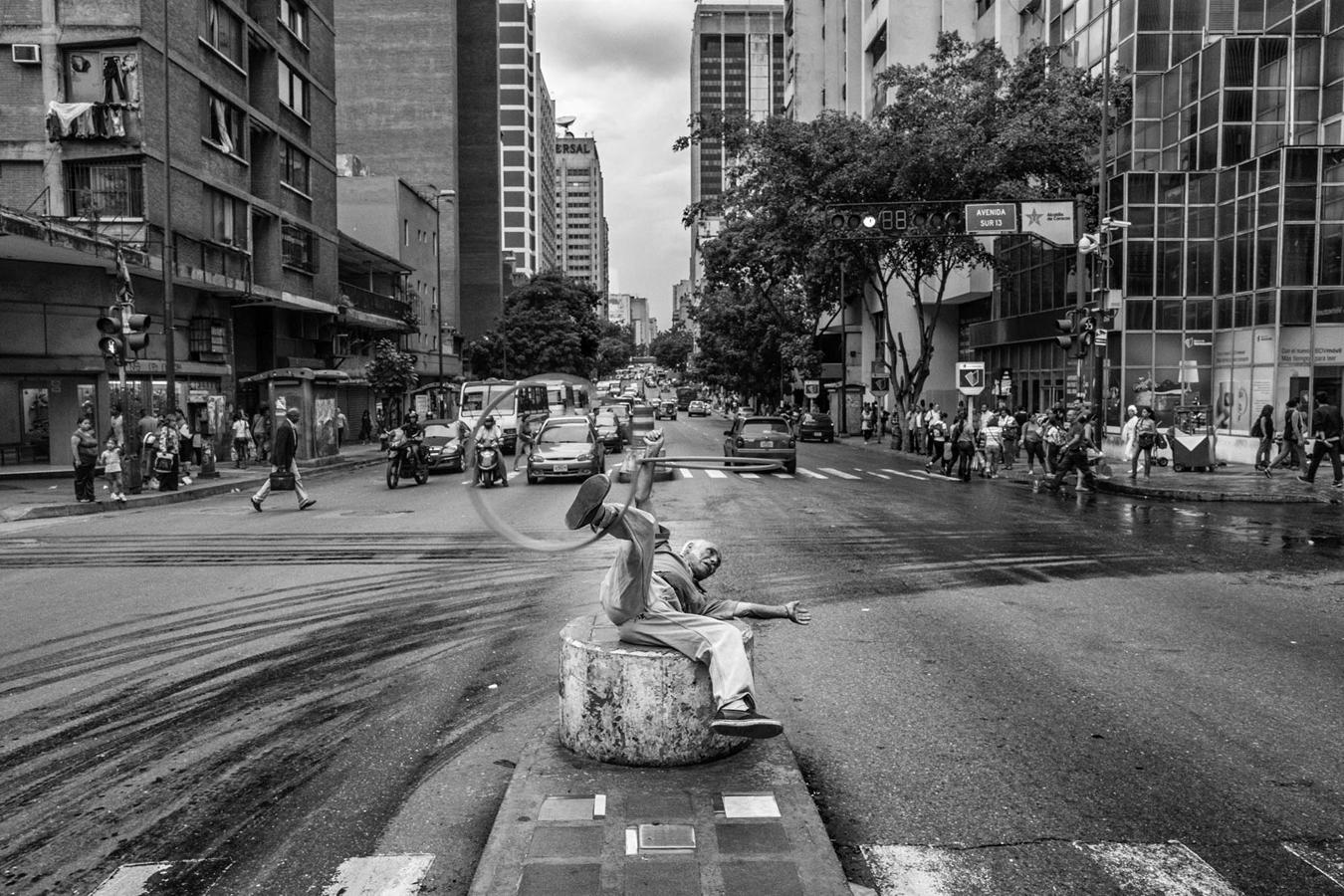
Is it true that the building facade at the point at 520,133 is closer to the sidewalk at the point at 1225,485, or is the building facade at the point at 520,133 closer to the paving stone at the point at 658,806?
the sidewalk at the point at 1225,485

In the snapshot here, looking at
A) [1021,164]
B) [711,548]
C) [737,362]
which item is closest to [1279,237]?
[1021,164]

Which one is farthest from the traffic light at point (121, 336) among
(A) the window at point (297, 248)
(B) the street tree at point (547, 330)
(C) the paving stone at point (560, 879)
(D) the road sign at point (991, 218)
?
(B) the street tree at point (547, 330)

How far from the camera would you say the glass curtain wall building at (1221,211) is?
28.2 meters

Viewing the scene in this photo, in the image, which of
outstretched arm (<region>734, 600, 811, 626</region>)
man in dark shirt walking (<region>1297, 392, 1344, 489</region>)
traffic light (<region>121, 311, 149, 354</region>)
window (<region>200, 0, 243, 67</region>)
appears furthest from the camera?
window (<region>200, 0, 243, 67</region>)

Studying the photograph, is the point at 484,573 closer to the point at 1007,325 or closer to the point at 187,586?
the point at 187,586

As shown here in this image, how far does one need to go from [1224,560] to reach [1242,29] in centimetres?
2975

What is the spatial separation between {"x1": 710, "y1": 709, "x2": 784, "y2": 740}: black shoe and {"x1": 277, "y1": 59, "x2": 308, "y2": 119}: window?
39.0 m

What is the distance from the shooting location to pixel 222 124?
33.3 meters

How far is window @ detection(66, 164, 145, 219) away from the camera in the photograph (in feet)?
92.9

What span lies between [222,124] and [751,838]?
34.4 m

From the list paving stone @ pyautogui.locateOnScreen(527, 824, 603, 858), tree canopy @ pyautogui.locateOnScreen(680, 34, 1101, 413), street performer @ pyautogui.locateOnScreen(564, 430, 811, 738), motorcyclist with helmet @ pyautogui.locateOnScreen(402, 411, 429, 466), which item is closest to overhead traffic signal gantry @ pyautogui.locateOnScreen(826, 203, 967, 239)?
tree canopy @ pyautogui.locateOnScreen(680, 34, 1101, 413)

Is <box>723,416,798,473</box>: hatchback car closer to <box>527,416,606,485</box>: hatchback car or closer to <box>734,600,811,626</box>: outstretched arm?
<box>527,416,606,485</box>: hatchback car

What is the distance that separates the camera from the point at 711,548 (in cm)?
604

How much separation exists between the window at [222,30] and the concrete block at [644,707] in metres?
32.5
